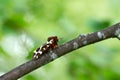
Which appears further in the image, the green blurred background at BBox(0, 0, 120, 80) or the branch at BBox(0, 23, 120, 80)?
the green blurred background at BBox(0, 0, 120, 80)

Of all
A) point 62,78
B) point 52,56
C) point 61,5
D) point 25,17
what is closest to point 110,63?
point 62,78

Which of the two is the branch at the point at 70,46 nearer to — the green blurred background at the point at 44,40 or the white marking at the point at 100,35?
the white marking at the point at 100,35

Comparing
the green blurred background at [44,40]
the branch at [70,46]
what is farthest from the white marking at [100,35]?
the green blurred background at [44,40]

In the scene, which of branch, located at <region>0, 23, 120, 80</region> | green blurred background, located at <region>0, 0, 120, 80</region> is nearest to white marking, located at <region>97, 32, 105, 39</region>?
branch, located at <region>0, 23, 120, 80</region>

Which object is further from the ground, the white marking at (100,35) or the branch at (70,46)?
the white marking at (100,35)

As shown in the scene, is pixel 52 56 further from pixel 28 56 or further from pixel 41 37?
pixel 41 37

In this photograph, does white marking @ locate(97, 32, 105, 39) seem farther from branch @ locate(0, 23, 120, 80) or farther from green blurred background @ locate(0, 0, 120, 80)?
green blurred background @ locate(0, 0, 120, 80)

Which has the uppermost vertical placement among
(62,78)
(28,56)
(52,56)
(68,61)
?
(52,56)

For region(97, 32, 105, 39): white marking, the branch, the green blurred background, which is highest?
region(97, 32, 105, 39): white marking
